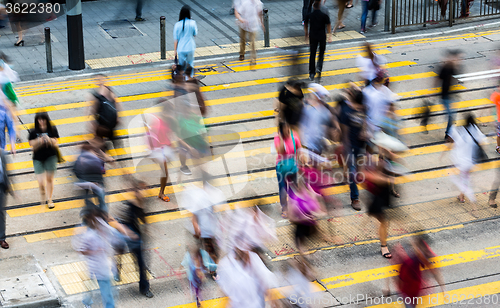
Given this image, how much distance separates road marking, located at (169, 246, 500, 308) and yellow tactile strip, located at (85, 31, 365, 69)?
9.39m

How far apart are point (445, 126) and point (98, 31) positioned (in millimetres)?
10231

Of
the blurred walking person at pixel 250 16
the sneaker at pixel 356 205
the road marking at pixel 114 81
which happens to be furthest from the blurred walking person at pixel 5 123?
the blurred walking person at pixel 250 16

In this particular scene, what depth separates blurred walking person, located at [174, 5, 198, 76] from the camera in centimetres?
1371

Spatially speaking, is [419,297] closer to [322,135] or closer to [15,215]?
[322,135]

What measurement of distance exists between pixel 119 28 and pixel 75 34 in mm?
3291

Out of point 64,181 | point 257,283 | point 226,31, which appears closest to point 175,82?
point 64,181

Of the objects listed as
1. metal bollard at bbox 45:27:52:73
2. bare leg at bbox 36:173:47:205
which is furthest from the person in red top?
metal bollard at bbox 45:27:52:73

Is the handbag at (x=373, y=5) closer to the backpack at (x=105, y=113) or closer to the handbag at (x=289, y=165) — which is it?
the backpack at (x=105, y=113)

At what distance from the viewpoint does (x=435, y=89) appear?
1443cm

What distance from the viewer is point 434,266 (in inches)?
347

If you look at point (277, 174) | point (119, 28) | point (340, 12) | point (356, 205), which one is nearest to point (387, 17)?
point (340, 12)

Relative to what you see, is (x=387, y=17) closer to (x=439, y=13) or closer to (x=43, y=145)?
(x=439, y=13)

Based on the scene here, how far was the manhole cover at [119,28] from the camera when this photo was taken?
60.4ft

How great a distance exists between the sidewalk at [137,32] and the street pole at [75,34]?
29cm
